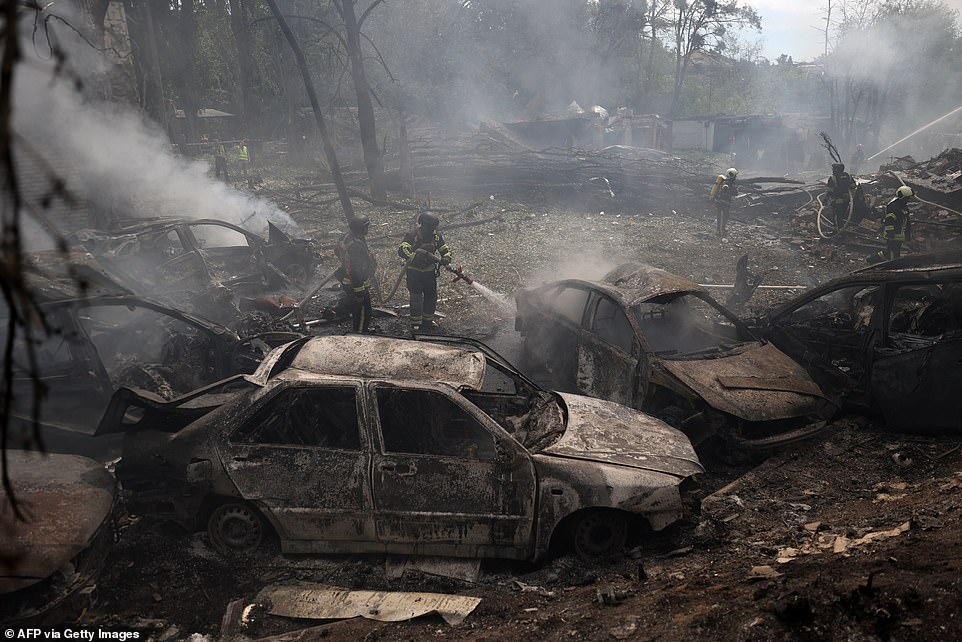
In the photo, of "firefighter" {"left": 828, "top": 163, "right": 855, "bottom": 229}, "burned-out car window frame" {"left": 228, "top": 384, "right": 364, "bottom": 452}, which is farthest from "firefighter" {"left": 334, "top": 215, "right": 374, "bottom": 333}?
"firefighter" {"left": 828, "top": 163, "right": 855, "bottom": 229}

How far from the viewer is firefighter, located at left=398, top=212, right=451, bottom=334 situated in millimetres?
8508

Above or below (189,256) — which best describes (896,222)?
above

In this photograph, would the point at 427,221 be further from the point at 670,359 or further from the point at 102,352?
the point at 102,352

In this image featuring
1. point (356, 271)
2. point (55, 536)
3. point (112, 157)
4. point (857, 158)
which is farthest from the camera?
point (857, 158)

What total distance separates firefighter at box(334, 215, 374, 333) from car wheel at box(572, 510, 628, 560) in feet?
16.5

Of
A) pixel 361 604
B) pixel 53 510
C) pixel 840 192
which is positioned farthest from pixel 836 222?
pixel 53 510

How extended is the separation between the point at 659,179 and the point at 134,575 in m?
18.1

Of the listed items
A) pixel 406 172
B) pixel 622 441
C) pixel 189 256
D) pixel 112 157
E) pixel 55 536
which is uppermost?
pixel 112 157

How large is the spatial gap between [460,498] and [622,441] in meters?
1.22

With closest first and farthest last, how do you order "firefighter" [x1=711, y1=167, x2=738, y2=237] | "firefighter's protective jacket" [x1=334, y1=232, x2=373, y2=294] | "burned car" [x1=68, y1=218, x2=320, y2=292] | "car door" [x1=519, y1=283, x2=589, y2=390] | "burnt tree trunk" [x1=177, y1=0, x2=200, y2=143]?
"car door" [x1=519, y1=283, x2=589, y2=390]
"firefighter's protective jacket" [x1=334, y1=232, x2=373, y2=294]
"burned car" [x1=68, y1=218, x2=320, y2=292]
"firefighter" [x1=711, y1=167, x2=738, y2=237]
"burnt tree trunk" [x1=177, y1=0, x2=200, y2=143]

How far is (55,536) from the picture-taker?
12.5ft

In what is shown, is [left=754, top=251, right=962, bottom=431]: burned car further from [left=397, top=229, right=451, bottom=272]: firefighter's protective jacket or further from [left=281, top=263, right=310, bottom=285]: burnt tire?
[left=281, top=263, right=310, bottom=285]: burnt tire

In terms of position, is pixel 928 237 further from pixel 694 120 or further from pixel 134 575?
pixel 694 120

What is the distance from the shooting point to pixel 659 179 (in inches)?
774
